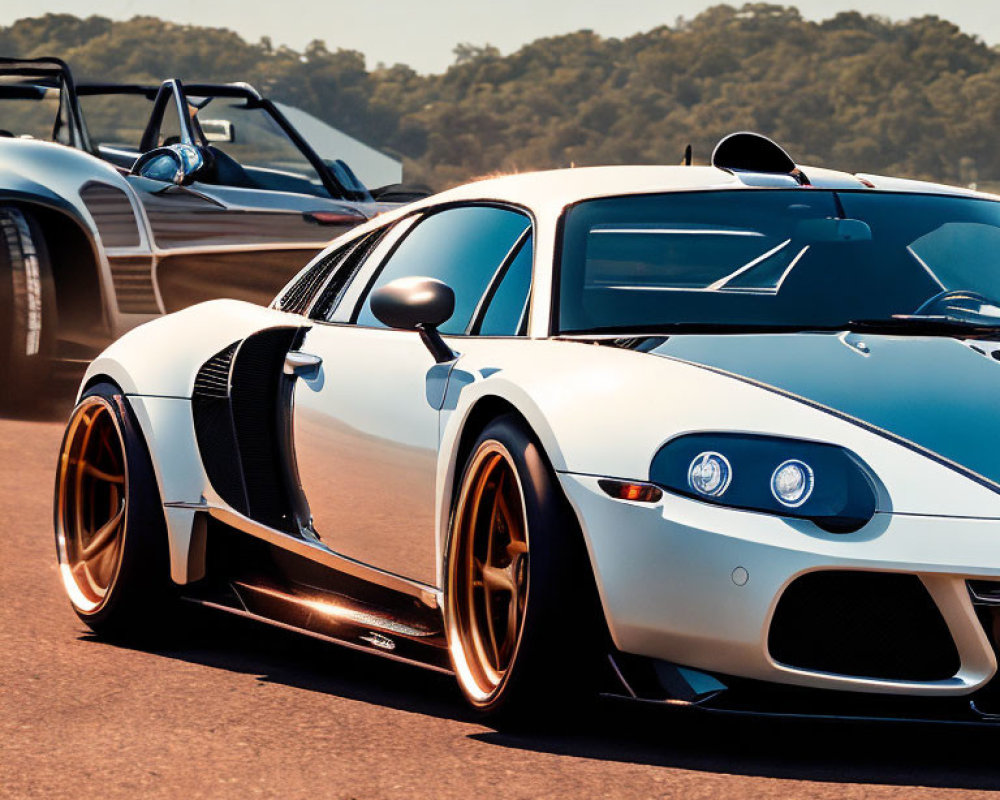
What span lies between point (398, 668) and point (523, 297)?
1.02 m

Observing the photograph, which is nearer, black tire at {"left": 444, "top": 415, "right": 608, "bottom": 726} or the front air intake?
the front air intake

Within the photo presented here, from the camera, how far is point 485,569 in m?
4.41

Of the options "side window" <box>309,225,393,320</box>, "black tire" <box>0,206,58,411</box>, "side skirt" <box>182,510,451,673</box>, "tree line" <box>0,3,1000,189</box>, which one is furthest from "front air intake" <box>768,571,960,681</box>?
"tree line" <box>0,3,1000,189</box>

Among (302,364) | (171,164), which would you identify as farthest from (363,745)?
(171,164)

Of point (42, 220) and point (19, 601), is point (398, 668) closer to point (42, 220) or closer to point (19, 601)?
point (19, 601)

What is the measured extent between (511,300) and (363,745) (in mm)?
1204

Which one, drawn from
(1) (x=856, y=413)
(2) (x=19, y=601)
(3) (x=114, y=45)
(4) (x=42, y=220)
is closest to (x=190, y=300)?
(4) (x=42, y=220)

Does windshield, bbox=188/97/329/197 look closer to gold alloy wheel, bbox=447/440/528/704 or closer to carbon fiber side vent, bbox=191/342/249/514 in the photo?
carbon fiber side vent, bbox=191/342/249/514

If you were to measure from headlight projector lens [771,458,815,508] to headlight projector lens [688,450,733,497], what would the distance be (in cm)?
9

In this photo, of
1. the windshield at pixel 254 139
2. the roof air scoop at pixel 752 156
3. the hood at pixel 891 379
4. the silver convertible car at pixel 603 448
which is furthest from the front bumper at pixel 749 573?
Result: the windshield at pixel 254 139

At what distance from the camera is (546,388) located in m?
4.25

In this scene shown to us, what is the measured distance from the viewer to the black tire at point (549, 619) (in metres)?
4.02

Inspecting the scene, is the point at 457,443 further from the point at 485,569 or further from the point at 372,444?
the point at 372,444

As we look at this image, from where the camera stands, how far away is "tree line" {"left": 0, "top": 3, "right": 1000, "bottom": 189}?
427ft
